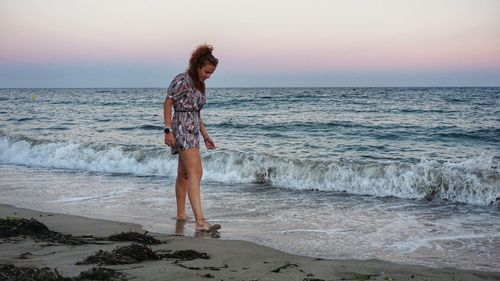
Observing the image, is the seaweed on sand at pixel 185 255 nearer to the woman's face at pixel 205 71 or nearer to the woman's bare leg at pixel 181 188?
the woman's bare leg at pixel 181 188

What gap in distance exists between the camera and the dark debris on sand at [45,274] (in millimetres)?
3029

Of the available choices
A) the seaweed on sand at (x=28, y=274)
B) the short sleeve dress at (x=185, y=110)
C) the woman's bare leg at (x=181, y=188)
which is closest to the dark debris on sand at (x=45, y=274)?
the seaweed on sand at (x=28, y=274)

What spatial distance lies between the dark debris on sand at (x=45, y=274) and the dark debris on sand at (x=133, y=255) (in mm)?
284

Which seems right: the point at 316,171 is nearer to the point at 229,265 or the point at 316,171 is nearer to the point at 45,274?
the point at 229,265

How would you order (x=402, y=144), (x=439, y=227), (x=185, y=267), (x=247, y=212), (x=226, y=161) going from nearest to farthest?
1. (x=185, y=267)
2. (x=439, y=227)
3. (x=247, y=212)
4. (x=226, y=161)
5. (x=402, y=144)

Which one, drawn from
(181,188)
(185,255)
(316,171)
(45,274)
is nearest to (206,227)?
(181,188)

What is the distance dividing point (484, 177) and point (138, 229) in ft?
20.0

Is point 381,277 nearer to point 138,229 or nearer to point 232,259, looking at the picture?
point 232,259

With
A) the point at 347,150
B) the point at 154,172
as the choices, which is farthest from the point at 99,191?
the point at 347,150

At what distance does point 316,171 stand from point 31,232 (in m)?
6.17

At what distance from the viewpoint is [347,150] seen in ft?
46.9

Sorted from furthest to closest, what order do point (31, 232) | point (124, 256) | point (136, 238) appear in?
point (31, 232) < point (136, 238) < point (124, 256)

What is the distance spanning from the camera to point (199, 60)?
17.4 feet

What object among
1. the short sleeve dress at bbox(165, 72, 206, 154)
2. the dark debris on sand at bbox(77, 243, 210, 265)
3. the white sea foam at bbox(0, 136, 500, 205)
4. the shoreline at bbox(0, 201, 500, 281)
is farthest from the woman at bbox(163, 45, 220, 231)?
the white sea foam at bbox(0, 136, 500, 205)
